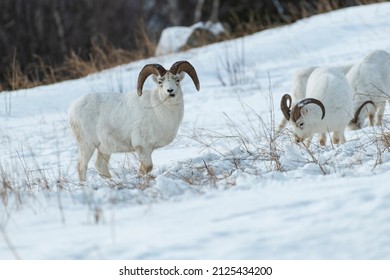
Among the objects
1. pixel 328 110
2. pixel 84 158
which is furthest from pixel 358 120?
pixel 84 158

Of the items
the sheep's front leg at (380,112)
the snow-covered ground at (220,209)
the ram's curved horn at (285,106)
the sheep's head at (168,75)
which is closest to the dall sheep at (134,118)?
the sheep's head at (168,75)

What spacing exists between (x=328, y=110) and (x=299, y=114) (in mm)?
536

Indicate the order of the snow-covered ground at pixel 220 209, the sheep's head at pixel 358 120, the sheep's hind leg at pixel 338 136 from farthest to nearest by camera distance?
the sheep's head at pixel 358 120 → the sheep's hind leg at pixel 338 136 → the snow-covered ground at pixel 220 209

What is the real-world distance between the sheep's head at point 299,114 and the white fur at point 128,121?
1666 mm

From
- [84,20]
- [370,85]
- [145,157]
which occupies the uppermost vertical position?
[84,20]

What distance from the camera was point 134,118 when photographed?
30.3ft

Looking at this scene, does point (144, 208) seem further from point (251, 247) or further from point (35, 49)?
point (35, 49)

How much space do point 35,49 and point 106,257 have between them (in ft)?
95.0

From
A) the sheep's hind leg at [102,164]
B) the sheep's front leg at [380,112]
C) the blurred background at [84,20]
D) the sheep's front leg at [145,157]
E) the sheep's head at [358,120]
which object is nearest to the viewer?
the sheep's front leg at [145,157]

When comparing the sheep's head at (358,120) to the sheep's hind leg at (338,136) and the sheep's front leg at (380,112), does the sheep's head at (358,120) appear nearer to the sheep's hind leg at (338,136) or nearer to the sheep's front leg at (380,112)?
the sheep's front leg at (380,112)

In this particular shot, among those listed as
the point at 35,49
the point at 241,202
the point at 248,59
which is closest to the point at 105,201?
the point at 241,202

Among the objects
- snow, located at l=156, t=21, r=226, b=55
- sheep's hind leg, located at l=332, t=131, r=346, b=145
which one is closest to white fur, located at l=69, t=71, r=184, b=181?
sheep's hind leg, located at l=332, t=131, r=346, b=145

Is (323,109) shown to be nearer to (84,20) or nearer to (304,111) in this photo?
(304,111)

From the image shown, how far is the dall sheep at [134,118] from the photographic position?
9156 mm
